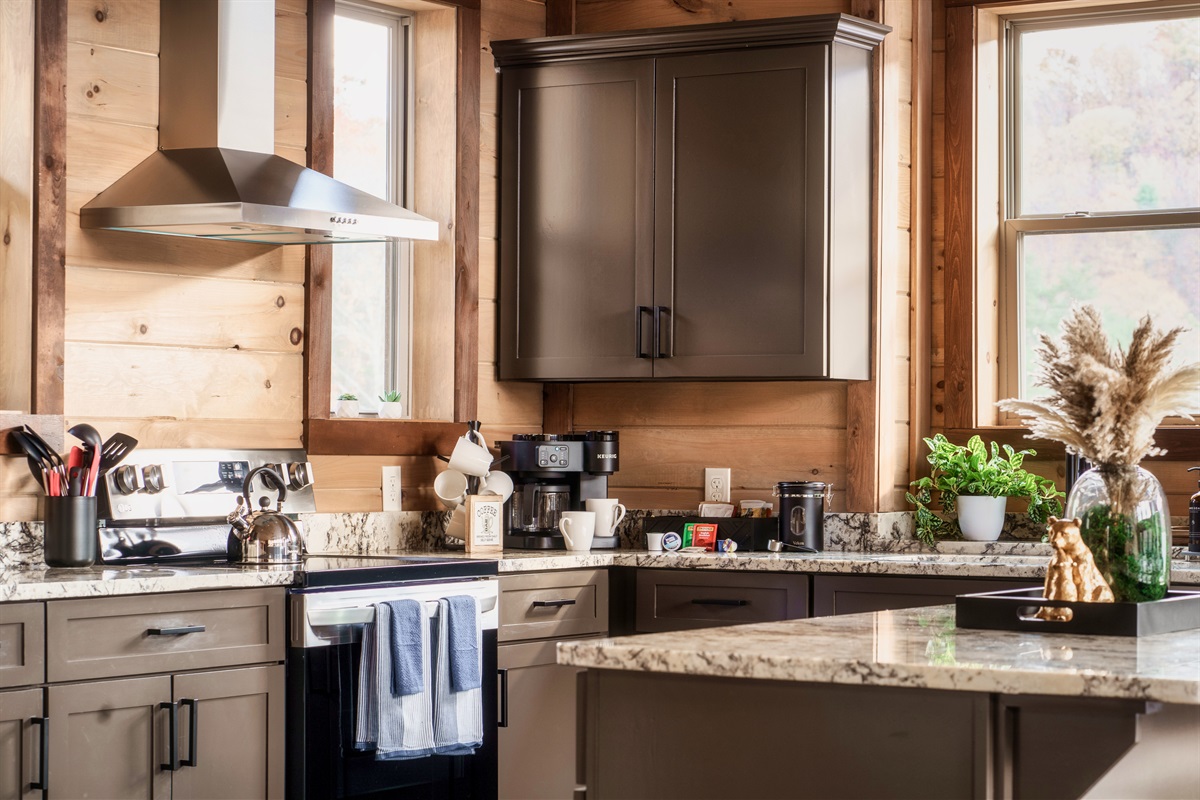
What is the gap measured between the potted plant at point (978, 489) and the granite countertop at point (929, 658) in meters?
1.92

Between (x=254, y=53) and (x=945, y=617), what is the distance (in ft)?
7.36

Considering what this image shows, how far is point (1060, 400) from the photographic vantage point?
6.45ft

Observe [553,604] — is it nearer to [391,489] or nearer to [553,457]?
[553,457]

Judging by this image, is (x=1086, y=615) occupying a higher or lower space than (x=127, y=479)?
lower

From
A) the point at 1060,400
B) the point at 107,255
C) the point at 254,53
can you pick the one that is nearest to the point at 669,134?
the point at 254,53

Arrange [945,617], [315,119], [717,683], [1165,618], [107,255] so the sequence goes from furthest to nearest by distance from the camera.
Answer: [315,119] → [107,255] → [945,617] → [1165,618] → [717,683]

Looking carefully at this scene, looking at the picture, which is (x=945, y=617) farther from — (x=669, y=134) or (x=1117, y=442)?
(x=669, y=134)

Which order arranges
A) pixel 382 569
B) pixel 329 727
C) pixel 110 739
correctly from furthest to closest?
pixel 382 569 < pixel 329 727 < pixel 110 739

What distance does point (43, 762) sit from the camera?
2619 millimetres

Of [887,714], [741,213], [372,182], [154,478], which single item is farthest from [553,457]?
[887,714]

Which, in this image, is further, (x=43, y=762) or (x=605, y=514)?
(x=605, y=514)

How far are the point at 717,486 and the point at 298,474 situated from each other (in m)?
1.22

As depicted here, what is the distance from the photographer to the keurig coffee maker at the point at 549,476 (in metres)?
3.91

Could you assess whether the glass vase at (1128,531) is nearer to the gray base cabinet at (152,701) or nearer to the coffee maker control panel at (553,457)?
the gray base cabinet at (152,701)
